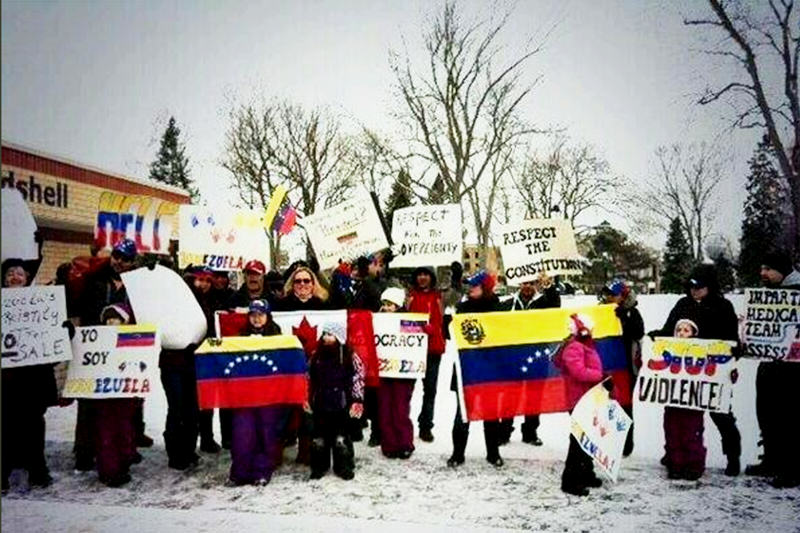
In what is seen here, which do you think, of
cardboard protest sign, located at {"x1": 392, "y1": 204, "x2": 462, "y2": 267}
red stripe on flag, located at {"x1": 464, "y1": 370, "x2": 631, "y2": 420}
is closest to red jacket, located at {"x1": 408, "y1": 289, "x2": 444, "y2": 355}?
cardboard protest sign, located at {"x1": 392, "y1": 204, "x2": 462, "y2": 267}

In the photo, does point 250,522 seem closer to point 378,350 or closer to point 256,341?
point 256,341

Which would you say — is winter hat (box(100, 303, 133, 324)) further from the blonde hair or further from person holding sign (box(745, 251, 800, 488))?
person holding sign (box(745, 251, 800, 488))

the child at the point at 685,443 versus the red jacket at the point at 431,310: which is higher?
the red jacket at the point at 431,310

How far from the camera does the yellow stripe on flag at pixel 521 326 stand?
580cm

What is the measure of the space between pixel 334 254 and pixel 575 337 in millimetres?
3293

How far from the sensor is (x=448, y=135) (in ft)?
57.3

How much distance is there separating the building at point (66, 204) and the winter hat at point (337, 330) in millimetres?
2066

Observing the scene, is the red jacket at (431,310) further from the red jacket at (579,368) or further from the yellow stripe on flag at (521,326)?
the red jacket at (579,368)

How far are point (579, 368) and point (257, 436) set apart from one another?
2838 mm

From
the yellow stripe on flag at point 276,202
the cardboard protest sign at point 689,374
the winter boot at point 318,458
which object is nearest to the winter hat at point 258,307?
the winter boot at point 318,458

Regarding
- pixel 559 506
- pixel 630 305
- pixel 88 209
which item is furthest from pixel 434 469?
pixel 88 209

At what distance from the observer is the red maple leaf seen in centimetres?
577

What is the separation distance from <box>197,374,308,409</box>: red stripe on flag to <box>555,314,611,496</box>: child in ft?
A: 7.48

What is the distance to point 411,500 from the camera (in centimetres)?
488
